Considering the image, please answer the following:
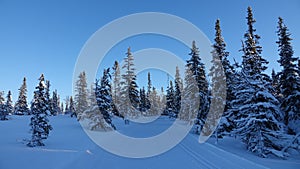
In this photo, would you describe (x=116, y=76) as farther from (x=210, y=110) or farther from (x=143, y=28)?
(x=210, y=110)

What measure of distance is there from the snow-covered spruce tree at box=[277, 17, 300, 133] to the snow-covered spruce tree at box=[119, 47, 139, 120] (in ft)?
80.9

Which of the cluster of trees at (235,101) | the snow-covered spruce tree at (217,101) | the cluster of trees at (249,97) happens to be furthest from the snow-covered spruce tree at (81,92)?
the snow-covered spruce tree at (217,101)

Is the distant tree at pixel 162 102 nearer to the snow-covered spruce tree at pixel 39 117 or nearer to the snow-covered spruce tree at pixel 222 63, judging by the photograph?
the snow-covered spruce tree at pixel 222 63

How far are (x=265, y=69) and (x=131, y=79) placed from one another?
2548 centimetres

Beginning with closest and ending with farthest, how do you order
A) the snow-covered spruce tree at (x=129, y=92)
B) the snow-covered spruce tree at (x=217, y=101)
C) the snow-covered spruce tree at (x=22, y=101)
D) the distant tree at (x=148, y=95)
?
the snow-covered spruce tree at (x=217, y=101)
the snow-covered spruce tree at (x=129, y=92)
the snow-covered spruce tree at (x=22, y=101)
the distant tree at (x=148, y=95)

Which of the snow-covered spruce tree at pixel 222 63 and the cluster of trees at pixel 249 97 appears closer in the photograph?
the cluster of trees at pixel 249 97

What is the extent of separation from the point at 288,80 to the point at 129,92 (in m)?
25.6

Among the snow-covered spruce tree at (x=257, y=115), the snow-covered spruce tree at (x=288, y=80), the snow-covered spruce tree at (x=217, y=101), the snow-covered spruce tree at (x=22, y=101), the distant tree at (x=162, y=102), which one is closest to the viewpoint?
the snow-covered spruce tree at (x=257, y=115)

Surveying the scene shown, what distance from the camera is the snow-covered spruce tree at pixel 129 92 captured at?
3673 centimetres

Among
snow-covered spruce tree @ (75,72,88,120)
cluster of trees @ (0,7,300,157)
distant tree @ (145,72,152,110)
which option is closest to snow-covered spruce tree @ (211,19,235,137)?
cluster of trees @ (0,7,300,157)

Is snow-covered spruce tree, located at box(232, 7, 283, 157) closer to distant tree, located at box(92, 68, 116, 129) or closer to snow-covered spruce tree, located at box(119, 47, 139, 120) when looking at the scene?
distant tree, located at box(92, 68, 116, 129)

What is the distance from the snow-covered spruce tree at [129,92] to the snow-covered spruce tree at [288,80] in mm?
24666

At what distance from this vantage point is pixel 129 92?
1478 inches

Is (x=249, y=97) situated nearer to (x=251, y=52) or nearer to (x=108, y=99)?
(x=251, y=52)
